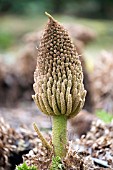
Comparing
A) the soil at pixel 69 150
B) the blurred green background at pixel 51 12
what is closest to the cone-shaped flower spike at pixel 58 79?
the soil at pixel 69 150

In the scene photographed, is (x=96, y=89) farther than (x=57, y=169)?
Yes

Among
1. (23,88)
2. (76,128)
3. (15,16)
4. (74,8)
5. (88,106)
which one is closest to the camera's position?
(76,128)

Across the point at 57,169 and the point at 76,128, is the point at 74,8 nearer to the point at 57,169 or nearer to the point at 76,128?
the point at 76,128

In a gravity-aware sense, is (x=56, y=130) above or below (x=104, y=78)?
below

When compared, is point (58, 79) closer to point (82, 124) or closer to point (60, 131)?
point (60, 131)

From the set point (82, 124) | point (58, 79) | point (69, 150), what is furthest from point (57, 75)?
point (82, 124)

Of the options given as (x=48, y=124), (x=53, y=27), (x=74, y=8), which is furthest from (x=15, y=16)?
(x=53, y=27)

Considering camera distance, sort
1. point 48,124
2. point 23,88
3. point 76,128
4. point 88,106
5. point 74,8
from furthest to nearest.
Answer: point 74,8 → point 23,88 → point 88,106 → point 48,124 → point 76,128

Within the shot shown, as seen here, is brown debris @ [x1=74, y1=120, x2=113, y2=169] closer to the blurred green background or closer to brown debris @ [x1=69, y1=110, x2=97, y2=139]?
brown debris @ [x1=69, y1=110, x2=97, y2=139]
